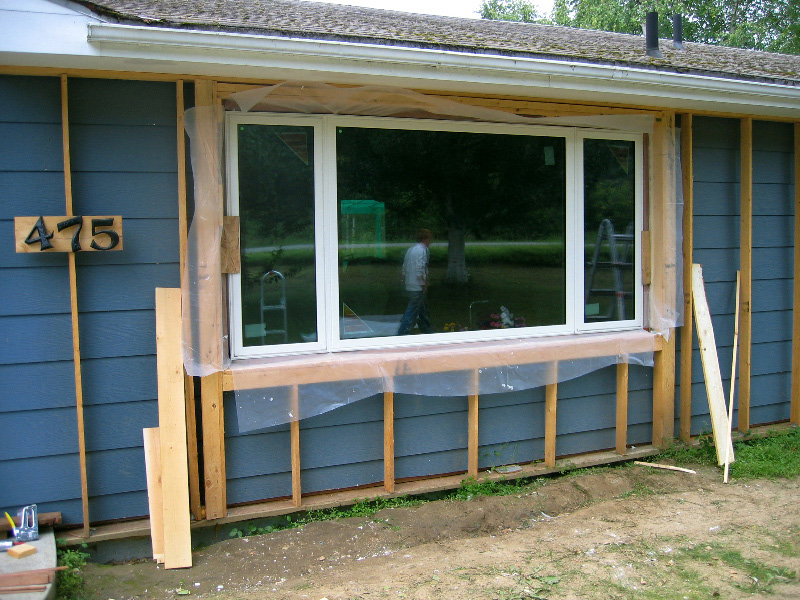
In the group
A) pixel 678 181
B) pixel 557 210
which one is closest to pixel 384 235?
pixel 557 210

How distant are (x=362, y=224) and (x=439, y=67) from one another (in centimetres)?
99

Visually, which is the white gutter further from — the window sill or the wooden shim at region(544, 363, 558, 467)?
the wooden shim at region(544, 363, 558, 467)

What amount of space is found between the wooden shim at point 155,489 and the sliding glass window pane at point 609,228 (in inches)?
113

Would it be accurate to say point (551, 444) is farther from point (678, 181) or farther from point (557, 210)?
point (678, 181)

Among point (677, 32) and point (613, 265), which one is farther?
point (677, 32)

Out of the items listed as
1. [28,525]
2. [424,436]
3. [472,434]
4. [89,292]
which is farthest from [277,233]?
[28,525]

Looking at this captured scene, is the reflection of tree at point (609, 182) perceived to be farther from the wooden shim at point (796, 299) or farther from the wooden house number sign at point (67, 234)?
the wooden house number sign at point (67, 234)

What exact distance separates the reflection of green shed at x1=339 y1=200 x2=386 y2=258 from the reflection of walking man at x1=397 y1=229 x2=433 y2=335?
0.21 m

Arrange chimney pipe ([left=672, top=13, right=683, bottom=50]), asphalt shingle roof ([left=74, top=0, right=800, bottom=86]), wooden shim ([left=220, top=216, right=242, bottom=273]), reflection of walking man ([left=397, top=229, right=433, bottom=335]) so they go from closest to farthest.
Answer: asphalt shingle roof ([left=74, top=0, right=800, bottom=86])
wooden shim ([left=220, top=216, right=242, bottom=273])
reflection of walking man ([left=397, top=229, right=433, bottom=335])
chimney pipe ([left=672, top=13, right=683, bottom=50])

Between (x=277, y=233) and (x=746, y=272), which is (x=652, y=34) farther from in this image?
(x=277, y=233)

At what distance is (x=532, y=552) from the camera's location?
3.69 meters

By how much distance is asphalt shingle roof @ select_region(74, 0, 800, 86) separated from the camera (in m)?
3.36

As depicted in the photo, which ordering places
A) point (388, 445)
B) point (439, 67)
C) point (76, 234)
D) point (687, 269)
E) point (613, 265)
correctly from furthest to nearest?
point (687, 269) → point (613, 265) → point (388, 445) → point (439, 67) → point (76, 234)

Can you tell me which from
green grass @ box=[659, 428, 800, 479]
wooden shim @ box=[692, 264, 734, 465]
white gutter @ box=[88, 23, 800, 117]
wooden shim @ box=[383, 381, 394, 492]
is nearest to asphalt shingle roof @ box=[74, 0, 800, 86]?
white gutter @ box=[88, 23, 800, 117]
